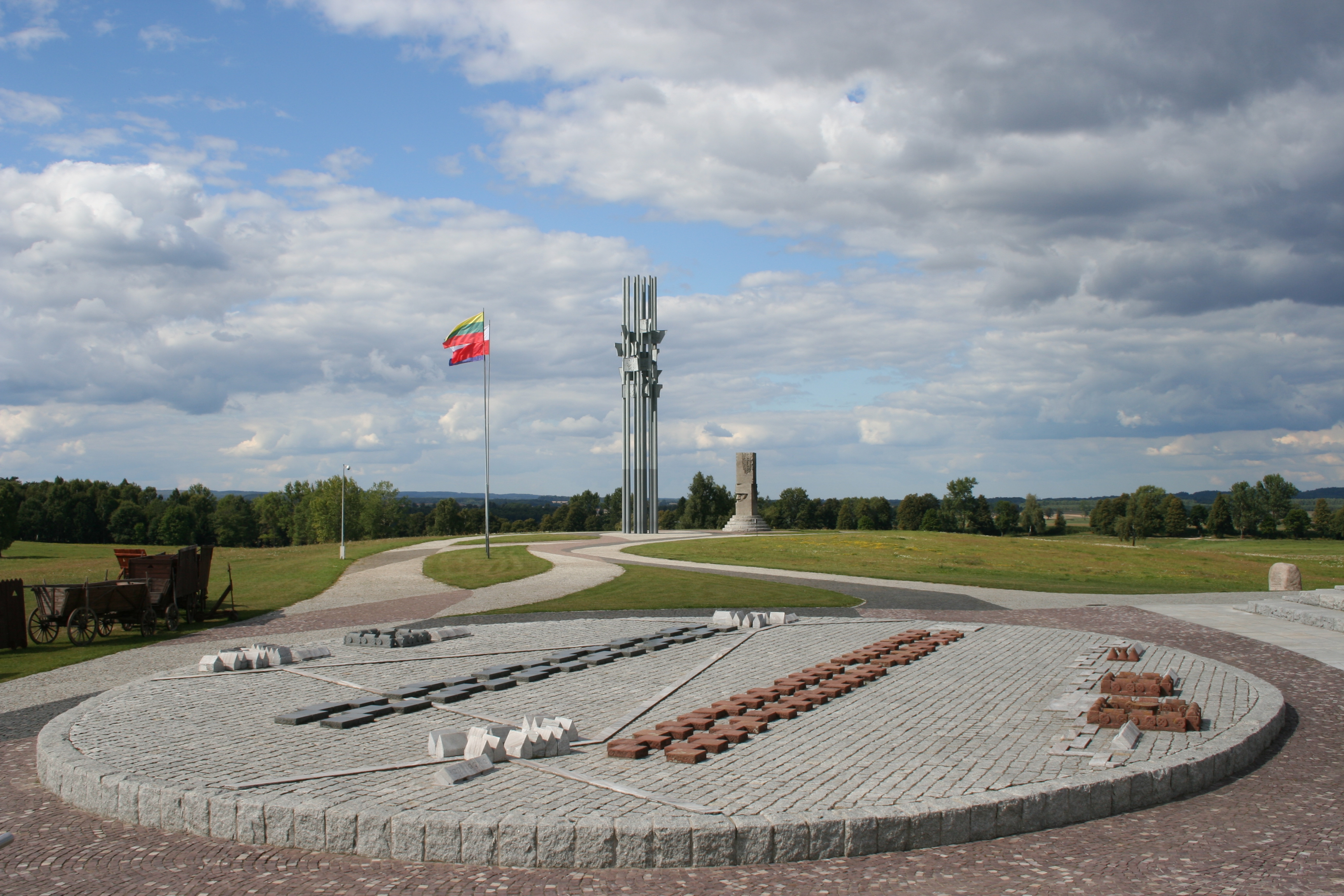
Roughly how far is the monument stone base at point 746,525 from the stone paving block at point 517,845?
47896 mm

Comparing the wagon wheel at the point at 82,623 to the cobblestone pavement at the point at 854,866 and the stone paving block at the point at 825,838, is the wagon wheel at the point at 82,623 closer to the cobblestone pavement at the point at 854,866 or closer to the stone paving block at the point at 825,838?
the cobblestone pavement at the point at 854,866

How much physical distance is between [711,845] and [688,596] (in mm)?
15082

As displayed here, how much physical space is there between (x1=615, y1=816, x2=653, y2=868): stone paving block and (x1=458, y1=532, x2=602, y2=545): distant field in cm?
3590

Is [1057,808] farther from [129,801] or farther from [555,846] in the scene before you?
[129,801]

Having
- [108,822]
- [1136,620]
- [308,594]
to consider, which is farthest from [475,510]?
[108,822]

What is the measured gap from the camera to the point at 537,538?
47.1 m

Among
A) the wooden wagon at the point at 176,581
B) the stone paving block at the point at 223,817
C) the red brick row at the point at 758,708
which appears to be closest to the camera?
the stone paving block at the point at 223,817

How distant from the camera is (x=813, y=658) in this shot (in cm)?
1125

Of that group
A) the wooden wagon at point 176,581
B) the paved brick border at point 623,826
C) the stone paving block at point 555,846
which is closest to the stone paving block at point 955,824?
the paved brick border at point 623,826

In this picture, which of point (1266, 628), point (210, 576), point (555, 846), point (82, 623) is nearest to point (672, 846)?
point (555, 846)

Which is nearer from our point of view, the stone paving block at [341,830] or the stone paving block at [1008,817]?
the stone paving block at [341,830]

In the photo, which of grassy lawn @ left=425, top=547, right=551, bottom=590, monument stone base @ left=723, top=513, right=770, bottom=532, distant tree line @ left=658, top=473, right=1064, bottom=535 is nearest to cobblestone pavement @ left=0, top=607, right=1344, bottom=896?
grassy lawn @ left=425, top=547, right=551, bottom=590

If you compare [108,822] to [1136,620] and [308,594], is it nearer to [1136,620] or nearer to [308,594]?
[1136,620]

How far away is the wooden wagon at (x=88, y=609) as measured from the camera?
50.8ft
